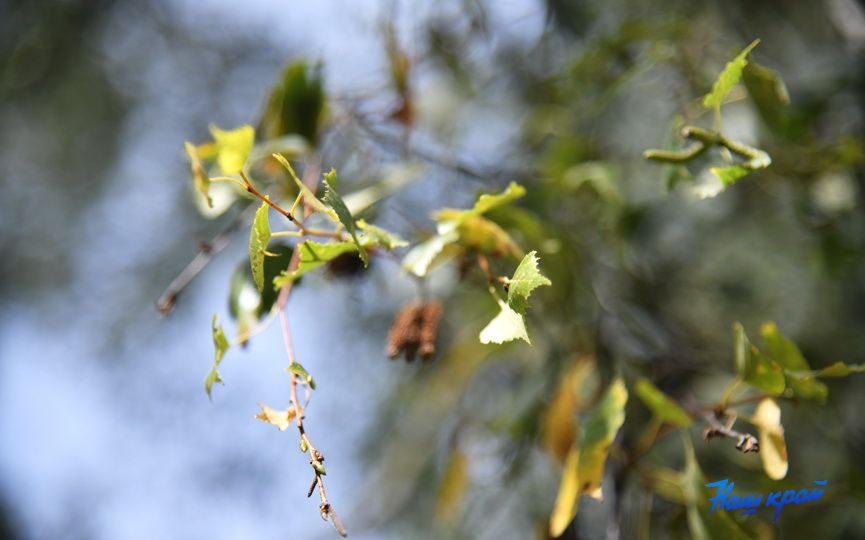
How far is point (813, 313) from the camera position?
1115mm

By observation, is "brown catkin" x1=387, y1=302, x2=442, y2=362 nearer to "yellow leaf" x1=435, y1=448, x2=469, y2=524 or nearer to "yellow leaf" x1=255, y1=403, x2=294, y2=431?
"yellow leaf" x1=255, y1=403, x2=294, y2=431

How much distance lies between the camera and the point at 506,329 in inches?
16.2

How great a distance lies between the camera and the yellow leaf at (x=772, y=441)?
0.49 m

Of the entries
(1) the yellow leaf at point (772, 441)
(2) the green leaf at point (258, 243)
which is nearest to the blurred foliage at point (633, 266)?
(1) the yellow leaf at point (772, 441)

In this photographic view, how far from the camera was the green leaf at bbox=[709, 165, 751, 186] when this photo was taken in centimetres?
47

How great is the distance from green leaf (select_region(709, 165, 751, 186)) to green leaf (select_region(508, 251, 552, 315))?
0.51 ft

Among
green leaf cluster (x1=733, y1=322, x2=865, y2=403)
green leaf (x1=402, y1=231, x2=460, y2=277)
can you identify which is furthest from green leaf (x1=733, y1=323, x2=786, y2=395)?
green leaf (x1=402, y1=231, x2=460, y2=277)

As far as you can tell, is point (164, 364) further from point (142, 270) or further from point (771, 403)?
point (771, 403)

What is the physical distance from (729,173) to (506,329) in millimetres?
194

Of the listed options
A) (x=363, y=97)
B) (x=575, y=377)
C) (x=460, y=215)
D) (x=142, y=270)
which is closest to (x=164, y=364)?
(x=142, y=270)

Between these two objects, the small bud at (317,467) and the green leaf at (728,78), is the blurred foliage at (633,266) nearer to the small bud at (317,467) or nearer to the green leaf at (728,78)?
the green leaf at (728,78)

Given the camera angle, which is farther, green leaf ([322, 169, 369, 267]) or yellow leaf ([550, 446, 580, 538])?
yellow leaf ([550, 446, 580, 538])

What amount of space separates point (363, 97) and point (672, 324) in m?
0.56

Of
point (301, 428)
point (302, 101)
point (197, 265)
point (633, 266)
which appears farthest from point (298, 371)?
point (633, 266)
